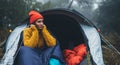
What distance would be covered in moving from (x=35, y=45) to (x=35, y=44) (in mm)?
20

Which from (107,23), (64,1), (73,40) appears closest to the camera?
(73,40)

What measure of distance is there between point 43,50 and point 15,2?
22.6 feet

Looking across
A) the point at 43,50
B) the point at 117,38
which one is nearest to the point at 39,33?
the point at 43,50

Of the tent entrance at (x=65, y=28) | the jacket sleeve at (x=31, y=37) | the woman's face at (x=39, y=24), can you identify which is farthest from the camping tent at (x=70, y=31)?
the woman's face at (x=39, y=24)

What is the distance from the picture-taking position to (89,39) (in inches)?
217

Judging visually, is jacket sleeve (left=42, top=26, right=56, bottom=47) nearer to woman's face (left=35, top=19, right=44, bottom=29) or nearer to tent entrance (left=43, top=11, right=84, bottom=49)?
woman's face (left=35, top=19, right=44, bottom=29)

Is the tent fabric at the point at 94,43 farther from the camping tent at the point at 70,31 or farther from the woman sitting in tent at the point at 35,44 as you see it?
the woman sitting in tent at the point at 35,44

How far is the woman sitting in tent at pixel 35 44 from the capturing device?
473 cm

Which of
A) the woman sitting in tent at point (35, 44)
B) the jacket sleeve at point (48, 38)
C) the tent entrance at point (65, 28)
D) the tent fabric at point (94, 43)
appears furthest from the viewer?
the tent entrance at point (65, 28)

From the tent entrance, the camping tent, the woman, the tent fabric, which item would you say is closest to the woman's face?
the woman

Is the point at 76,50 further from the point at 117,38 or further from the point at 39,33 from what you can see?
the point at 117,38

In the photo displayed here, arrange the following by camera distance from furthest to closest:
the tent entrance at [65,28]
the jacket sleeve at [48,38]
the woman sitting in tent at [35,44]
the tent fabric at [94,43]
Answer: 1. the tent entrance at [65,28]
2. the jacket sleeve at [48,38]
3. the tent fabric at [94,43]
4. the woman sitting in tent at [35,44]

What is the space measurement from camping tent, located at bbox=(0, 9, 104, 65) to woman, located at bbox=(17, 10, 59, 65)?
0.70 ft

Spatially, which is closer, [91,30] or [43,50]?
[43,50]
